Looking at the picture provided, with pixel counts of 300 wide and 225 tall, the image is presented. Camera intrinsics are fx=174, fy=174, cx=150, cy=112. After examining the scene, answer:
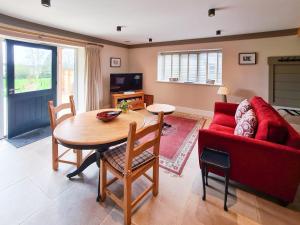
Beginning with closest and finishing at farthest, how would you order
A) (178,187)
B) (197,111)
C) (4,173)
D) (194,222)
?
(194,222), (178,187), (4,173), (197,111)

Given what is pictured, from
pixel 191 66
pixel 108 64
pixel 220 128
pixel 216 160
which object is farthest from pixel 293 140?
pixel 108 64

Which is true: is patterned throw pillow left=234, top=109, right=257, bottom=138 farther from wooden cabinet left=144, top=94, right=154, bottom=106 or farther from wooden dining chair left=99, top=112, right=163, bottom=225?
wooden cabinet left=144, top=94, right=154, bottom=106

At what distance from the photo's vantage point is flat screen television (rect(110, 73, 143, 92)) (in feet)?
17.5

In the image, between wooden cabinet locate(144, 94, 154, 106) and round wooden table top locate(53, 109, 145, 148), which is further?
wooden cabinet locate(144, 94, 154, 106)

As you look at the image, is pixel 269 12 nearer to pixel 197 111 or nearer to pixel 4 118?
pixel 197 111

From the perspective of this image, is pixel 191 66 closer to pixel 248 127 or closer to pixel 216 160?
pixel 248 127

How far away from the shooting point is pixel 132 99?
223 inches

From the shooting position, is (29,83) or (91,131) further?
(29,83)

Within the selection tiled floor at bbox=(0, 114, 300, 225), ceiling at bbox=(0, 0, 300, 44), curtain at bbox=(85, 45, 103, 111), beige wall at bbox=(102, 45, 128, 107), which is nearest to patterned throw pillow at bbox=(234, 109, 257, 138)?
tiled floor at bbox=(0, 114, 300, 225)

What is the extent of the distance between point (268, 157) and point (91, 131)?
69.0 inches

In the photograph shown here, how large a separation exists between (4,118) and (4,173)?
1618 mm

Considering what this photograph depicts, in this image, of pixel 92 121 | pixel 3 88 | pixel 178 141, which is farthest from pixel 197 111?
pixel 3 88

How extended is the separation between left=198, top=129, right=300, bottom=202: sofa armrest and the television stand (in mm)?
3658

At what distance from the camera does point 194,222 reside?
1582 mm
